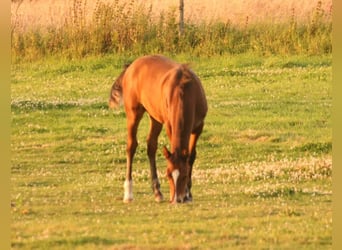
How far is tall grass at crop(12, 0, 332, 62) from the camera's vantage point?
90.2 feet

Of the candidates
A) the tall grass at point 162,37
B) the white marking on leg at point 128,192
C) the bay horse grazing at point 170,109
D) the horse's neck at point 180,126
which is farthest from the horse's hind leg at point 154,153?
the tall grass at point 162,37

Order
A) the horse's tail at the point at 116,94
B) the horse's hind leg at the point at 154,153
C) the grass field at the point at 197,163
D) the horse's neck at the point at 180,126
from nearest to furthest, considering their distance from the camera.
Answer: the grass field at the point at 197,163
the horse's neck at the point at 180,126
the horse's hind leg at the point at 154,153
the horse's tail at the point at 116,94

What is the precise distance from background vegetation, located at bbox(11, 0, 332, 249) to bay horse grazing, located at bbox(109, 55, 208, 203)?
0.31 metres

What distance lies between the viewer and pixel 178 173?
11117mm

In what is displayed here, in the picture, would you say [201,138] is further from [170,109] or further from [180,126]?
[180,126]

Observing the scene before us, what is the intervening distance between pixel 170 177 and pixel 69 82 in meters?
13.7

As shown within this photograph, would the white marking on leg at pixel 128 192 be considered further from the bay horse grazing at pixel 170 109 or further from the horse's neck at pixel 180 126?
the horse's neck at pixel 180 126

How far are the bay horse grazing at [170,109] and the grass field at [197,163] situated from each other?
1.03 feet

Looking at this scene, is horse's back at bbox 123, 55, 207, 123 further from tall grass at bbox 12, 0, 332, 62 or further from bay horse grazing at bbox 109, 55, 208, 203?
tall grass at bbox 12, 0, 332, 62

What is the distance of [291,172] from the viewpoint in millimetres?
14062

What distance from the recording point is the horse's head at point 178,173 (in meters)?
11.1

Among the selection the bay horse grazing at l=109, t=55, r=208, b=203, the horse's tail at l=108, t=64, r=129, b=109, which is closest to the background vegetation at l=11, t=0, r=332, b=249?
the bay horse grazing at l=109, t=55, r=208, b=203

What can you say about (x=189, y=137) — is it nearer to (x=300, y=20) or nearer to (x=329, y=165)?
(x=329, y=165)

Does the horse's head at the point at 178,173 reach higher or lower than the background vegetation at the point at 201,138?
higher
